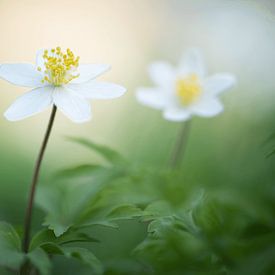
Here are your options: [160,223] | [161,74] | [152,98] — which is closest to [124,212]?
[160,223]

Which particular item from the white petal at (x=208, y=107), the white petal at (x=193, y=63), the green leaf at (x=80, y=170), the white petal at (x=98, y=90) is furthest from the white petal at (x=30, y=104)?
the white petal at (x=193, y=63)

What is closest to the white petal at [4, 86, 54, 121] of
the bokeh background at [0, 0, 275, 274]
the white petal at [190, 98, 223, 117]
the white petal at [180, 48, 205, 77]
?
the bokeh background at [0, 0, 275, 274]

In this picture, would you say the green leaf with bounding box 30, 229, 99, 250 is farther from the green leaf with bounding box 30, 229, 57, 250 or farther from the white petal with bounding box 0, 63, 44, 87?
the white petal with bounding box 0, 63, 44, 87

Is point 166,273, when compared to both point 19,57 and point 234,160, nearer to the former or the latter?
point 234,160

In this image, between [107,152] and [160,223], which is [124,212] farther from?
[107,152]

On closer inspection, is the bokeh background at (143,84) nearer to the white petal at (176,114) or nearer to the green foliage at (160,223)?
the green foliage at (160,223)

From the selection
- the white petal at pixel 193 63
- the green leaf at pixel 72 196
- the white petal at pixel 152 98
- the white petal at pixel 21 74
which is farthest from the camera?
the white petal at pixel 193 63

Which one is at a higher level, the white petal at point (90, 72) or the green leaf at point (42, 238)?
the white petal at point (90, 72)

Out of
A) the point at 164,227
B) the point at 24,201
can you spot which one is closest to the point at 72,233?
the point at 164,227
